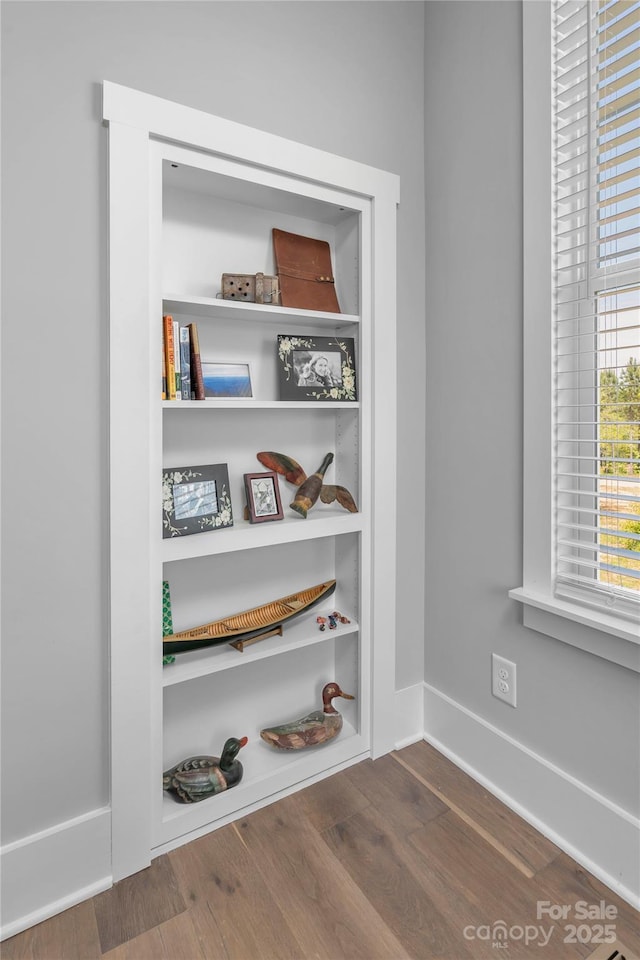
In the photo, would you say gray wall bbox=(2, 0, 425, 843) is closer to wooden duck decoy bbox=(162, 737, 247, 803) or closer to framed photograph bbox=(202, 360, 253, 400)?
wooden duck decoy bbox=(162, 737, 247, 803)

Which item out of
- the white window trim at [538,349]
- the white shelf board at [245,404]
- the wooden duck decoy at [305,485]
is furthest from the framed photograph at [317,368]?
the white window trim at [538,349]

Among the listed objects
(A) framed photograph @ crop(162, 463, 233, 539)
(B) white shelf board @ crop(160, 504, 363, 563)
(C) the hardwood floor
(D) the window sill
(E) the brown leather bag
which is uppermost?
(E) the brown leather bag

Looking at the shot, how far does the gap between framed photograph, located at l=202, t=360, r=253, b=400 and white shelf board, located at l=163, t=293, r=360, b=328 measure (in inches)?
5.6

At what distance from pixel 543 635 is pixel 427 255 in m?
1.28

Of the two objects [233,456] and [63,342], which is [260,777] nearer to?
[233,456]

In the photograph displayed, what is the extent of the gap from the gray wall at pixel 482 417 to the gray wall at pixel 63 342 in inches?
26.5

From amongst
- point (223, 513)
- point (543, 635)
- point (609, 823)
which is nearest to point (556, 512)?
point (543, 635)

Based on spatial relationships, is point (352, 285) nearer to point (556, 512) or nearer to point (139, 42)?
point (139, 42)

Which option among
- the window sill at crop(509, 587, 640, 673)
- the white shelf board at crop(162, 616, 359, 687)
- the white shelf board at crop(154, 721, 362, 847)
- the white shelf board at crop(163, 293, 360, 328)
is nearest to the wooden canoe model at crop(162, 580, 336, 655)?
the white shelf board at crop(162, 616, 359, 687)

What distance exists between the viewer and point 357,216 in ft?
5.56

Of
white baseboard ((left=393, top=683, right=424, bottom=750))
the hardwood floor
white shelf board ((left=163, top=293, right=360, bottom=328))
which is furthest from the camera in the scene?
white baseboard ((left=393, top=683, right=424, bottom=750))

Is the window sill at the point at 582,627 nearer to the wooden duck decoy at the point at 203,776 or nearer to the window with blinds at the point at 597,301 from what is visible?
the window with blinds at the point at 597,301

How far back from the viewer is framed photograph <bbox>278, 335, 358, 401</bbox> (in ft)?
5.34

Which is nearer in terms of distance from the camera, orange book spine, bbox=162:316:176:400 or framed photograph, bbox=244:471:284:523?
orange book spine, bbox=162:316:176:400
